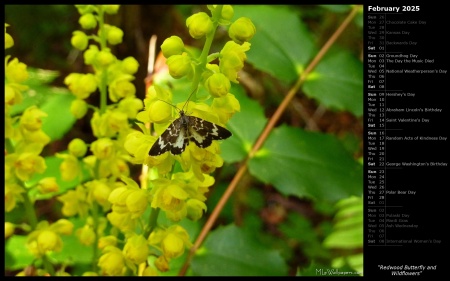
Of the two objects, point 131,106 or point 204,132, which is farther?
point 131,106

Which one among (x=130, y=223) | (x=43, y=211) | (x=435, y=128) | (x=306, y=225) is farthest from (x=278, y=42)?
(x=43, y=211)

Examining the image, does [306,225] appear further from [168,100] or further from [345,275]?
[168,100]

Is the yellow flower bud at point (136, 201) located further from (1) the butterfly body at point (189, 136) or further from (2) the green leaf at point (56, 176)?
(2) the green leaf at point (56, 176)

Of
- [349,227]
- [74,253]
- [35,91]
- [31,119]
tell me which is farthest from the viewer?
[349,227]

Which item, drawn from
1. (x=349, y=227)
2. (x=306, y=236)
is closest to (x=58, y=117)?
(x=349, y=227)

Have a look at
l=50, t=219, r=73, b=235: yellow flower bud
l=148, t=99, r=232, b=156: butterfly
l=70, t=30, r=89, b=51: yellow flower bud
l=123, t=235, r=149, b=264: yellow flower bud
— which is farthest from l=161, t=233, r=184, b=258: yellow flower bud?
l=70, t=30, r=89, b=51: yellow flower bud

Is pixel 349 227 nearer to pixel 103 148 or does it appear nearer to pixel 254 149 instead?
pixel 254 149

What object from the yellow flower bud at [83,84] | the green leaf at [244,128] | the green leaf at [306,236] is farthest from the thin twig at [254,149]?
the green leaf at [306,236]
